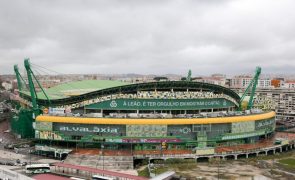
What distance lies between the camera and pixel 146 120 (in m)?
74.8

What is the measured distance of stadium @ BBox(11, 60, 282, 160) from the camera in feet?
244

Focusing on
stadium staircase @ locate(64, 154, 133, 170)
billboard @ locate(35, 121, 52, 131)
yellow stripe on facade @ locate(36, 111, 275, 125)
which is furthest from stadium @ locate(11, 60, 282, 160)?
stadium staircase @ locate(64, 154, 133, 170)

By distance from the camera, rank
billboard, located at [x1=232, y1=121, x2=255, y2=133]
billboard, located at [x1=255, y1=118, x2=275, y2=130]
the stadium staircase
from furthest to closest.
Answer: billboard, located at [x1=255, y1=118, x2=275, y2=130] < billboard, located at [x1=232, y1=121, x2=255, y2=133] < the stadium staircase

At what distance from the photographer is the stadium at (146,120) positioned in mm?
74500

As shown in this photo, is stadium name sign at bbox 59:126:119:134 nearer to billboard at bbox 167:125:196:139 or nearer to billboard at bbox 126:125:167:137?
billboard at bbox 126:125:167:137

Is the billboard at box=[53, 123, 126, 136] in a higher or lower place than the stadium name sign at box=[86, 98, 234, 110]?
lower

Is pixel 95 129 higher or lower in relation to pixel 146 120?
lower

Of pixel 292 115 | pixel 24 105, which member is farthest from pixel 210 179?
pixel 292 115

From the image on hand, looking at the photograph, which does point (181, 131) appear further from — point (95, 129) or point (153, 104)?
point (95, 129)

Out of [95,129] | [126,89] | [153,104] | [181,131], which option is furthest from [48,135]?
[181,131]

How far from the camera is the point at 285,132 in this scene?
104 metres

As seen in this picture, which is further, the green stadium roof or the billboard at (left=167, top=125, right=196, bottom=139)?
the green stadium roof

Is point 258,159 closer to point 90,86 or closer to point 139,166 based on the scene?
point 139,166

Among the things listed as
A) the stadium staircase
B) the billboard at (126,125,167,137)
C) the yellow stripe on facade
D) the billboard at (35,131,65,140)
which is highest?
the yellow stripe on facade
